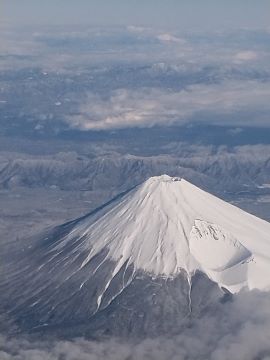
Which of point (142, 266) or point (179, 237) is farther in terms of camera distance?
point (179, 237)

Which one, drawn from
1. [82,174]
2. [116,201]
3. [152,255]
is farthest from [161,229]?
[82,174]

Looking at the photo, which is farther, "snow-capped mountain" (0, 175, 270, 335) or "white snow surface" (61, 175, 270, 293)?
"white snow surface" (61, 175, 270, 293)

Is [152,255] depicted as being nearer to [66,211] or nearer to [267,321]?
[267,321]

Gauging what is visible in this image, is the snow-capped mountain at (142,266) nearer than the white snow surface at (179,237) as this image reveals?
Yes

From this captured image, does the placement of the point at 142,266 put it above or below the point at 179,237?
below
